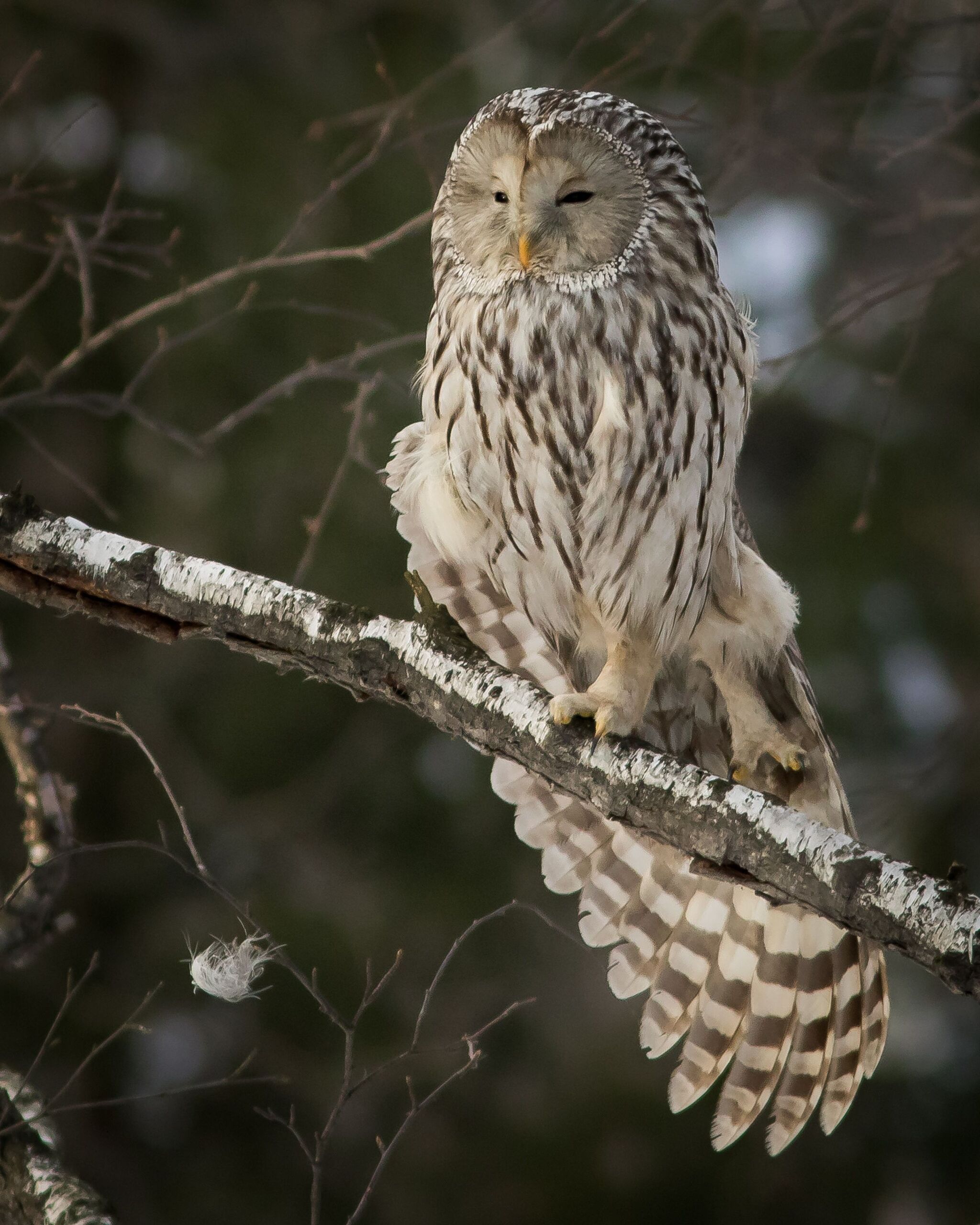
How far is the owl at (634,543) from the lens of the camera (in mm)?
2574

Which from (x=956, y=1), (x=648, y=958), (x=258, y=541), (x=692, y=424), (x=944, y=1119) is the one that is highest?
(x=956, y=1)

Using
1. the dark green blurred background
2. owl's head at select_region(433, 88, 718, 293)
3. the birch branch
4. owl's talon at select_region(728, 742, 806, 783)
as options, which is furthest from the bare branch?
the dark green blurred background

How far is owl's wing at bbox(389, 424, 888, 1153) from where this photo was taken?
2822mm

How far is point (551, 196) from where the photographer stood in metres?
2.60

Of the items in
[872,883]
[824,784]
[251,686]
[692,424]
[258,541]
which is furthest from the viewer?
[251,686]

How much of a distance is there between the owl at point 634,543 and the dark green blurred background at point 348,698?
2335 mm

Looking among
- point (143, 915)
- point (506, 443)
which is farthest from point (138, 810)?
point (506, 443)

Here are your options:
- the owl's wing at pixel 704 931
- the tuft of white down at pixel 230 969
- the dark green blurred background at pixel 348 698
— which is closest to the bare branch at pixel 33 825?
the tuft of white down at pixel 230 969

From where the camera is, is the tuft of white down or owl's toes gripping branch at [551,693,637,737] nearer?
the tuft of white down

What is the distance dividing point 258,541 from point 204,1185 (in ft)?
9.09

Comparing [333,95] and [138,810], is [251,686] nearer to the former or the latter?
[138,810]

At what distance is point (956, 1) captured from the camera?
3863mm

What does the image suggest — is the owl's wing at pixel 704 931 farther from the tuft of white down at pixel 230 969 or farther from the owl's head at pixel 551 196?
the tuft of white down at pixel 230 969

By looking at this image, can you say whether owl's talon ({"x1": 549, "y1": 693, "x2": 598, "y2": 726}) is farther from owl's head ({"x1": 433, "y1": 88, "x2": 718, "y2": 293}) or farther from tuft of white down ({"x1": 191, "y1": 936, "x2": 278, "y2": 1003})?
owl's head ({"x1": 433, "y1": 88, "x2": 718, "y2": 293})
